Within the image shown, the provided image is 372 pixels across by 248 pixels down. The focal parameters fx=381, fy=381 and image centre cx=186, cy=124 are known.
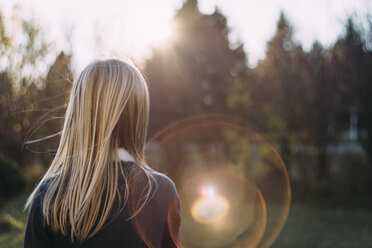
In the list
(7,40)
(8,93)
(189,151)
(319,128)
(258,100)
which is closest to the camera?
(7,40)

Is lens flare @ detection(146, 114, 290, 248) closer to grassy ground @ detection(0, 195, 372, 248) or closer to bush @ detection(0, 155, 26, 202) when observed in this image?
grassy ground @ detection(0, 195, 372, 248)

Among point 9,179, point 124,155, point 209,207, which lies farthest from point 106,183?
point 209,207

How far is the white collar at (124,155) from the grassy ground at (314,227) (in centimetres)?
592

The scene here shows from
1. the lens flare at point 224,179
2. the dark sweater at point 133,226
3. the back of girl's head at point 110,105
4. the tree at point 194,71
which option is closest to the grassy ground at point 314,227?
the lens flare at point 224,179

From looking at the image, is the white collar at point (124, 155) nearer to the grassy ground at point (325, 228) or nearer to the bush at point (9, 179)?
the grassy ground at point (325, 228)

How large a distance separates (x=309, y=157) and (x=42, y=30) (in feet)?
29.1

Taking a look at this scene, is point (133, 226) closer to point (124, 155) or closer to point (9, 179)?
point (124, 155)

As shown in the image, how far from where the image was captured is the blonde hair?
4.29 feet

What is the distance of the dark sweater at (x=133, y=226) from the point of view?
1305 mm

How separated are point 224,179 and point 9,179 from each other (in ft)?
21.6

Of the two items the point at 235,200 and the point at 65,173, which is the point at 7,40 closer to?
the point at 65,173

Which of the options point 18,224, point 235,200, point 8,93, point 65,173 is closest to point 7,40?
point 8,93

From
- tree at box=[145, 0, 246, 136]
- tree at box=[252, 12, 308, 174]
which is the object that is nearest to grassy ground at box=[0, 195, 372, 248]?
tree at box=[252, 12, 308, 174]

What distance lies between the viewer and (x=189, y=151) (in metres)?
15.3
